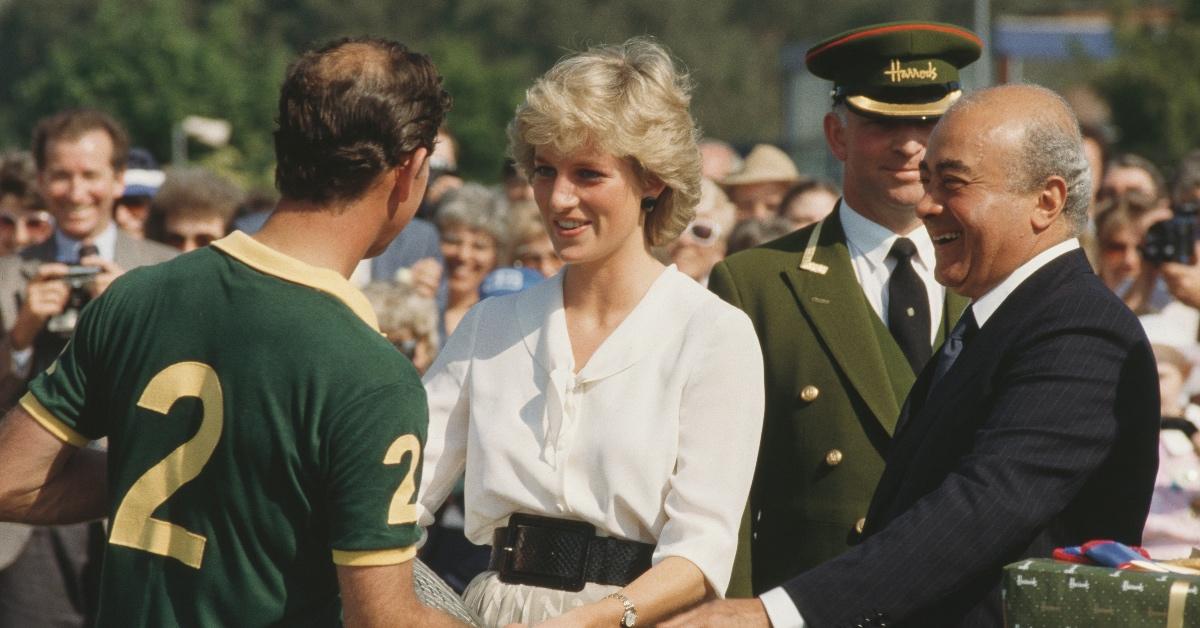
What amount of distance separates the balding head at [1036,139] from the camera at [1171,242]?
13.0ft

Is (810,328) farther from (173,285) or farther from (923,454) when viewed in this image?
(173,285)

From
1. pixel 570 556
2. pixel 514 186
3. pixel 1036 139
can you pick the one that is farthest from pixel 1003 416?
pixel 514 186

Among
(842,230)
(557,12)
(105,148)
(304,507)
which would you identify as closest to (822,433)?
(842,230)

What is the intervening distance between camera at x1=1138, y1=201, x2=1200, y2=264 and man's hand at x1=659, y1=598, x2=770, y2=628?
445 cm

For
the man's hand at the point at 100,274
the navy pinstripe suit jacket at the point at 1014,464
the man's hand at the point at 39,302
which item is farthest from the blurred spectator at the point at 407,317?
the navy pinstripe suit jacket at the point at 1014,464

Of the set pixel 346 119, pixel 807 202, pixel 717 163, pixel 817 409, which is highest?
pixel 346 119

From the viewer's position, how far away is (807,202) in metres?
9.61

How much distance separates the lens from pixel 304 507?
331 centimetres

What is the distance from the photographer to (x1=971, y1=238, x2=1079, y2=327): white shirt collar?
383 cm

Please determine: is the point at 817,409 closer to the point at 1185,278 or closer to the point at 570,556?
the point at 570,556

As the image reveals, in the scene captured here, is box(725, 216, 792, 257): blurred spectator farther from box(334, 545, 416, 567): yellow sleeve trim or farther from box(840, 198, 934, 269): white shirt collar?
box(334, 545, 416, 567): yellow sleeve trim

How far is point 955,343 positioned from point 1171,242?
13.2 feet

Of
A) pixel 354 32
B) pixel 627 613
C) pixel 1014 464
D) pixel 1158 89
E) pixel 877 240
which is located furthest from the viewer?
pixel 354 32

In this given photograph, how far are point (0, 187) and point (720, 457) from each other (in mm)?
7358
